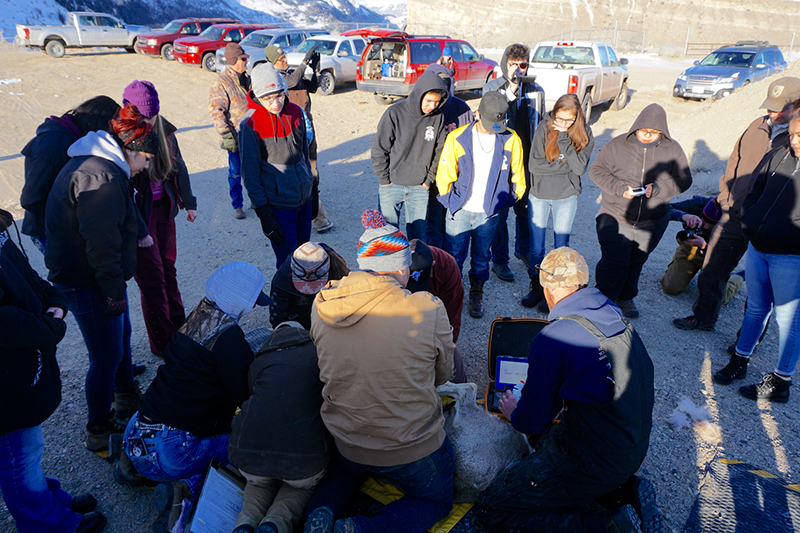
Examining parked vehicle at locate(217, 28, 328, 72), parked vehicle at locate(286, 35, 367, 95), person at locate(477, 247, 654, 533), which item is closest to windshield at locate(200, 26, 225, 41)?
parked vehicle at locate(217, 28, 328, 72)

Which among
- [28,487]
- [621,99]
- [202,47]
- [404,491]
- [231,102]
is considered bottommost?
[404,491]

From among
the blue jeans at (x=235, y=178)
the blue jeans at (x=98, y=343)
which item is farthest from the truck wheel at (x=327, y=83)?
the blue jeans at (x=98, y=343)

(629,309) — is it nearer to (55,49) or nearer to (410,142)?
(410,142)

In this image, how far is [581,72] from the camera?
34.7 feet

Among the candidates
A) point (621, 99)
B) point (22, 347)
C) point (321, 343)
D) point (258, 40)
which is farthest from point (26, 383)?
point (258, 40)

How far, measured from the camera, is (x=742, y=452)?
2.88 meters

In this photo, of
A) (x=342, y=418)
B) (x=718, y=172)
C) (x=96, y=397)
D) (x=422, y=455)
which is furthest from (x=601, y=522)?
(x=718, y=172)

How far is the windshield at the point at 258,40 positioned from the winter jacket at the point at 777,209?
15.7 meters

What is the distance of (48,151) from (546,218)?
379 cm

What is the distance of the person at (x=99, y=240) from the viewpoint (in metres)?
2.53

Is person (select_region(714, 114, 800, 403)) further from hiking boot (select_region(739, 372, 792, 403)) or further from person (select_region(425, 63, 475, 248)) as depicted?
person (select_region(425, 63, 475, 248))

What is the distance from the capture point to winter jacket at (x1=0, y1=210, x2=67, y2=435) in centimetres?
192

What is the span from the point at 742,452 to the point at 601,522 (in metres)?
1.34

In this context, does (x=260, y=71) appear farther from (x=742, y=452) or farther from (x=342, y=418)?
(x=742, y=452)
